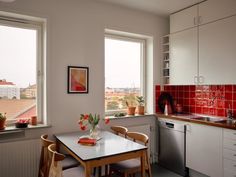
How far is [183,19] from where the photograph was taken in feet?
11.2

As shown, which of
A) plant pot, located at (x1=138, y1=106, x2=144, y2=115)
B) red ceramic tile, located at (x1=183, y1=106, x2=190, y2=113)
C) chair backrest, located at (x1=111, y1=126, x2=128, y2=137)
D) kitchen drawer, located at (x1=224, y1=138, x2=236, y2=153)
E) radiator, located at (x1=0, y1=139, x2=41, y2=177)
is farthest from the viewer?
red ceramic tile, located at (x1=183, y1=106, x2=190, y2=113)

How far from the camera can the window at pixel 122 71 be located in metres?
3.48

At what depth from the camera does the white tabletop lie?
192 centimetres

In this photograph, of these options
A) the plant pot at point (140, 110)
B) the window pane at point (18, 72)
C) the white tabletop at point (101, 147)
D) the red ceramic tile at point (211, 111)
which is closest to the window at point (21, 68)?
the window pane at point (18, 72)

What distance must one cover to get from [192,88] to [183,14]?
4.24 ft

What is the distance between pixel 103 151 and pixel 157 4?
7.96 feet

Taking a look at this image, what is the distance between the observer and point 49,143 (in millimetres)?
2170

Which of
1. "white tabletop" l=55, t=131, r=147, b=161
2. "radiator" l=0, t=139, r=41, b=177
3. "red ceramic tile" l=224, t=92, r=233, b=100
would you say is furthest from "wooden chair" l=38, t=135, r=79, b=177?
"red ceramic tile" l=224, t=92, r=233, b=100

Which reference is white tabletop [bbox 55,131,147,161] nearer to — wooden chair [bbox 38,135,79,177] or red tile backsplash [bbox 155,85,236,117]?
wooden chair [bbox 38,135,79,177]

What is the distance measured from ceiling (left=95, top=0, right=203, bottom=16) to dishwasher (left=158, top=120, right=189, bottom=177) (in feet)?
6.19

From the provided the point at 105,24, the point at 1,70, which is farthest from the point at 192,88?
the point at 1,70

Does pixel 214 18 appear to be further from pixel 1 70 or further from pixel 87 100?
pixel 1 70

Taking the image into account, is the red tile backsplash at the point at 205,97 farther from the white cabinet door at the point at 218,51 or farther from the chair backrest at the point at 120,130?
the chair backrest at the point at 120,130

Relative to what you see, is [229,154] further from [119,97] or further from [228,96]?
[119,97]
